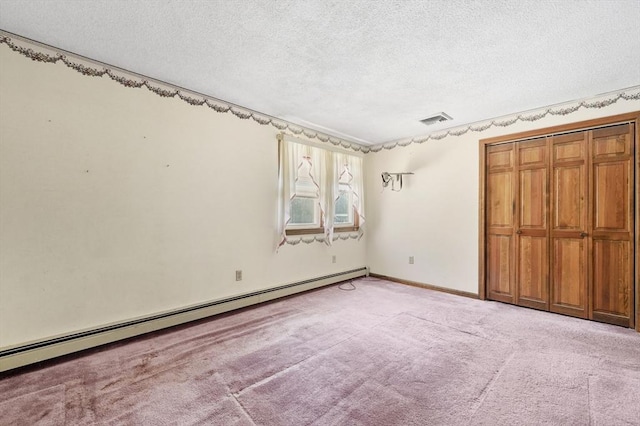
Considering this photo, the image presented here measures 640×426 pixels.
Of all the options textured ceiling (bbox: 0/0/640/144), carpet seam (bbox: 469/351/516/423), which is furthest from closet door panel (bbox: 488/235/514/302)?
textured ceiling (bbox: 0/0/640/144)

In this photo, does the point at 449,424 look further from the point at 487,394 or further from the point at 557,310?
the point at 557,310

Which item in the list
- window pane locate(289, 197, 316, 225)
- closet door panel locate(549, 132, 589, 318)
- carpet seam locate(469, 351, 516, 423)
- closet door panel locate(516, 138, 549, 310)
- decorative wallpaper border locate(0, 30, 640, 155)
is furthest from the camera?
window pane locate(289, 197, 316, 225)

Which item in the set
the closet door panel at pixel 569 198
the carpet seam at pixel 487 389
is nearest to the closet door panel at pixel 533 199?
the closet door panel at pixel 569 198

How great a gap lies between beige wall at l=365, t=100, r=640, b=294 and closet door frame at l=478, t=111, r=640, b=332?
0.07 metres

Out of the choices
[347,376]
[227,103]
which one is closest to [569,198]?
[347,376]

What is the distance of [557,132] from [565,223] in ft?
3.54

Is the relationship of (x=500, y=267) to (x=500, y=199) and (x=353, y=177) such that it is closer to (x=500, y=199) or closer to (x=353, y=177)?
(x=500, y=199)

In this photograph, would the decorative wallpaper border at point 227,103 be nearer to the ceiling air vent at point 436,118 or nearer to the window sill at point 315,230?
the ceiling air vent at point 436,118

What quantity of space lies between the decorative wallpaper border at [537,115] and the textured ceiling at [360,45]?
0.41 feet

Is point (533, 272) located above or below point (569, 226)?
below

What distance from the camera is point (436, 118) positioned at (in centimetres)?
374

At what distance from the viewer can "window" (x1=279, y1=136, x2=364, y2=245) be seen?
3816 mm

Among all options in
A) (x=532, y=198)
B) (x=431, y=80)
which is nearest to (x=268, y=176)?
(x=431, y=80)

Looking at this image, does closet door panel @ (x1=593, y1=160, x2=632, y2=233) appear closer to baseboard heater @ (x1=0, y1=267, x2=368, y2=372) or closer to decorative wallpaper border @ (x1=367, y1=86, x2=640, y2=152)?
decorative wallpaper border @ (x1=367, y1=86, x2=640, y2=152)
